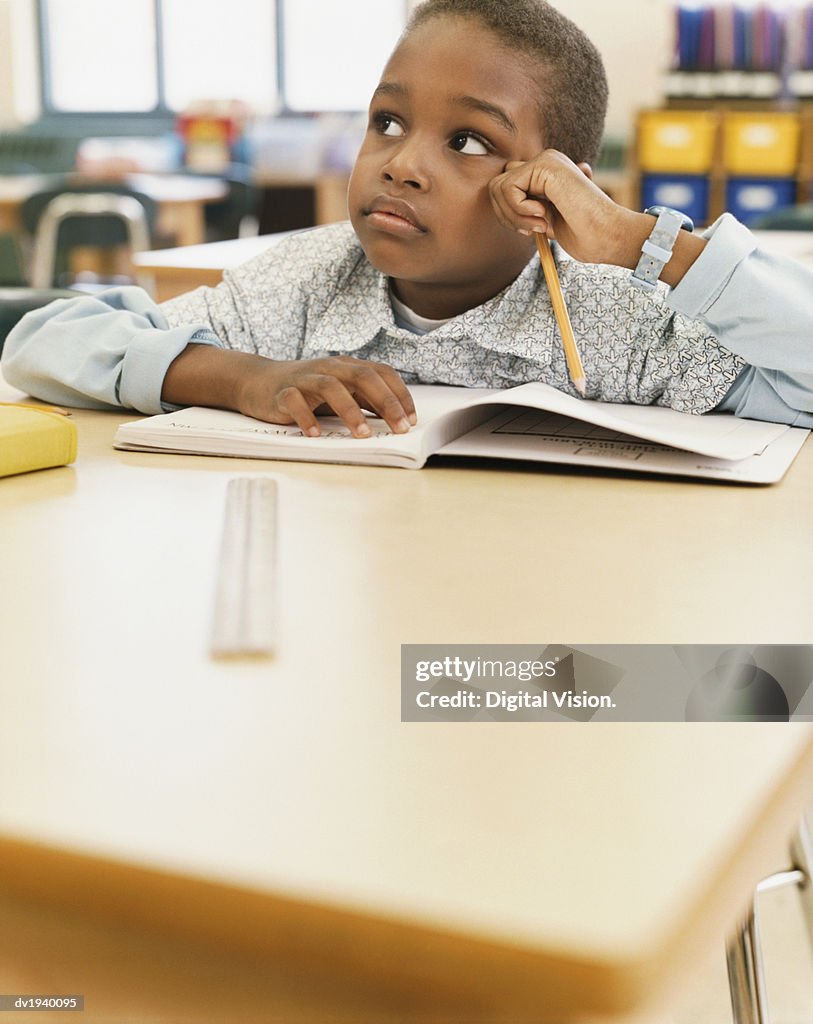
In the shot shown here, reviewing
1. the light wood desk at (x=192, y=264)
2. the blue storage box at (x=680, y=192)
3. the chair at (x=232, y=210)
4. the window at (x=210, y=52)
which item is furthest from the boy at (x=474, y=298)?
the window at (x=210, y=52)

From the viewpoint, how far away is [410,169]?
990 mm

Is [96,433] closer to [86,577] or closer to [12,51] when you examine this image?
[86,577]

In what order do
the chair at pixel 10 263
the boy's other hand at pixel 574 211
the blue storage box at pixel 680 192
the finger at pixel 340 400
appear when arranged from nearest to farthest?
the finger at pixel 340 400 → the boy's other hand at pixel 574 211 → the chair at pixel 10 263 → the blue storage box at pixel 680 192

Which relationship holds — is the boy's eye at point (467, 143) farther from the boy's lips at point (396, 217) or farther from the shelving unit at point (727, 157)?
the shelving unit at point (727, 157)

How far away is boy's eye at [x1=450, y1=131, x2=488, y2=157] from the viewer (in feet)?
3.33

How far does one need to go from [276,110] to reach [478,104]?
610cm

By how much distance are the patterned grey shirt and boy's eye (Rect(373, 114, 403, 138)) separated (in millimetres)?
131

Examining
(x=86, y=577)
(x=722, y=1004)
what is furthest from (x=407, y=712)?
(x=722, y=1004)

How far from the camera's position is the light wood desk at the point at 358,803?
0.97 ft

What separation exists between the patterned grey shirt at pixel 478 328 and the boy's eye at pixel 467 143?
0.13 metres

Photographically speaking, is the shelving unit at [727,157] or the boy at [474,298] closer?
the boy at [474,298]

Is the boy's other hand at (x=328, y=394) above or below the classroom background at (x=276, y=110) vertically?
below

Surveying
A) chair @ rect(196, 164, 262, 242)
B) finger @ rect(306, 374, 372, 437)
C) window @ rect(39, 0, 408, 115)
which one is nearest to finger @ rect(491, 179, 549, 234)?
finger @ rect(306, 374, 372, 437)

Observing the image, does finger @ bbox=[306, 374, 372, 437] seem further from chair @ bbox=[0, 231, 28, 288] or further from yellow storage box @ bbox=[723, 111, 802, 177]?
yellow storage box @ bbox=[723, 111, 802, 177]
